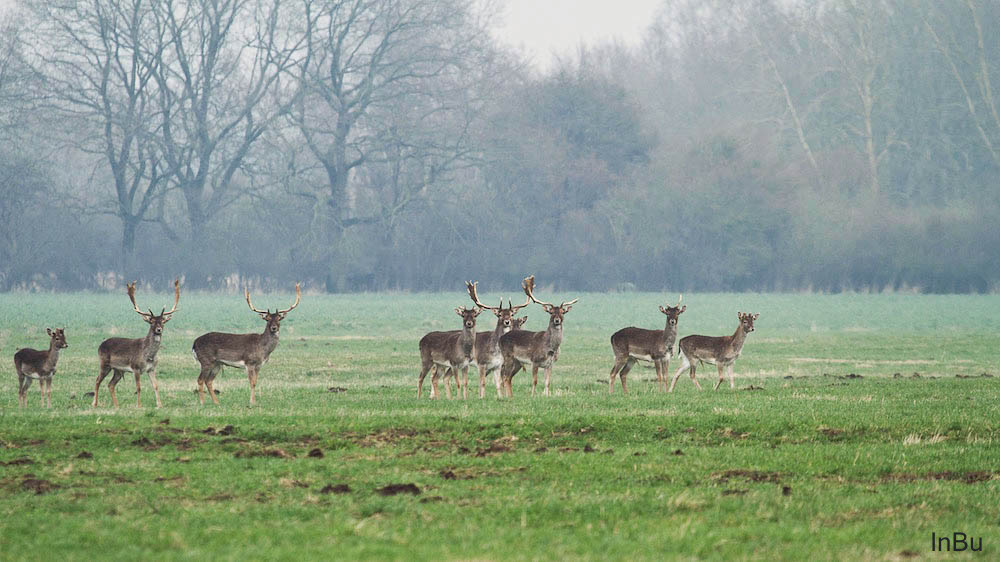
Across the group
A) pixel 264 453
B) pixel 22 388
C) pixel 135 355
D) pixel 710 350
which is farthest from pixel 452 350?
pixel 264 453

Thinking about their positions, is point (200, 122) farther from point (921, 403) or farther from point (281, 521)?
point (281, 521)

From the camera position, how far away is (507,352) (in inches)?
818

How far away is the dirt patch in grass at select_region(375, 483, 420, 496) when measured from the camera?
37.3 ft

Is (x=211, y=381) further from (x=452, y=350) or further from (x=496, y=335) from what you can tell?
(x=496, y=335)

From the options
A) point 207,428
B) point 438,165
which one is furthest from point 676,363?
point 438,165

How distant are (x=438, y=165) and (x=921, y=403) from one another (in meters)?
55.5

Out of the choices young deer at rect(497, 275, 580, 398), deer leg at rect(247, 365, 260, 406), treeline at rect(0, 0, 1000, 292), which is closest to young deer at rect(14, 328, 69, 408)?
Answer: deer leg at rect(247, 365, 260, 406)

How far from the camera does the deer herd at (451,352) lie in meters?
18.6

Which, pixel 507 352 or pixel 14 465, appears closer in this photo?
pixel 14 465

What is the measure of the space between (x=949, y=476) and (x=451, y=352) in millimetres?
9271

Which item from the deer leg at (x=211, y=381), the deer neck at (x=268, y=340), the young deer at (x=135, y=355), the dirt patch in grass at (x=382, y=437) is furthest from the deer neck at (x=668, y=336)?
the young deer at (x=135, y=355)

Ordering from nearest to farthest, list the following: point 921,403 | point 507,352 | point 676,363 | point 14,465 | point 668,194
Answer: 1. point 14,465
2. point 921,403
3. point 507,352
4. point 676,363
5. point 668,194

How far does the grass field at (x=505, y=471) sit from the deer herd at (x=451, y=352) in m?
0.55

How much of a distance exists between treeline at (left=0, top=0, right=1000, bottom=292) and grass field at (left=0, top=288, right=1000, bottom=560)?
4572 centimetres
